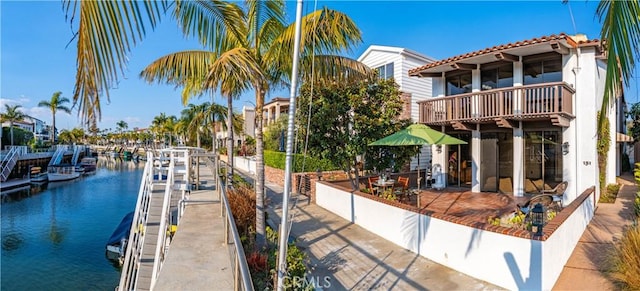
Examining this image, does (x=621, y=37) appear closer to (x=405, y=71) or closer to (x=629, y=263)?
(x=629, y=263)

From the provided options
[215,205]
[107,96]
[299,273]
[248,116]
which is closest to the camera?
[107,96]

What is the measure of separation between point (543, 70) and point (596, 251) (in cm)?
794

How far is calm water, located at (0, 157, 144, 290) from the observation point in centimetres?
1357

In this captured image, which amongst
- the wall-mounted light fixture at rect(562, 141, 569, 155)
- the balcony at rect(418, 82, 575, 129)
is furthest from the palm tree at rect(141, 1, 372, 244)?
the wall-mounted light fixture at rect(562, 141, 569, 155)

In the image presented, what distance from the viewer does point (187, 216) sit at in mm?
8172

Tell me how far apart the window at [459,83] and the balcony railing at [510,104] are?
148 centimetres

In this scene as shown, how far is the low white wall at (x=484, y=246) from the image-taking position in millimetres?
6020

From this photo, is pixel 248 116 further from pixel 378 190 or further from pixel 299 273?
pixel 299 273

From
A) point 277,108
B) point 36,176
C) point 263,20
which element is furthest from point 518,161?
point 36,176

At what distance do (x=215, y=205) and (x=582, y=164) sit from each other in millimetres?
12740

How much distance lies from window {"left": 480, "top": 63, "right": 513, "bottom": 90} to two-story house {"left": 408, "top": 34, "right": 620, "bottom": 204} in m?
0.04

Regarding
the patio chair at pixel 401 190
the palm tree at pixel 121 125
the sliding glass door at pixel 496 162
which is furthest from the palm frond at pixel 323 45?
the palm tree at pixel 121 125

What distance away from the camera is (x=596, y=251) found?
309 inches

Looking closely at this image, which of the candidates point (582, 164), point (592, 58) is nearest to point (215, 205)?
point (582, 164)
